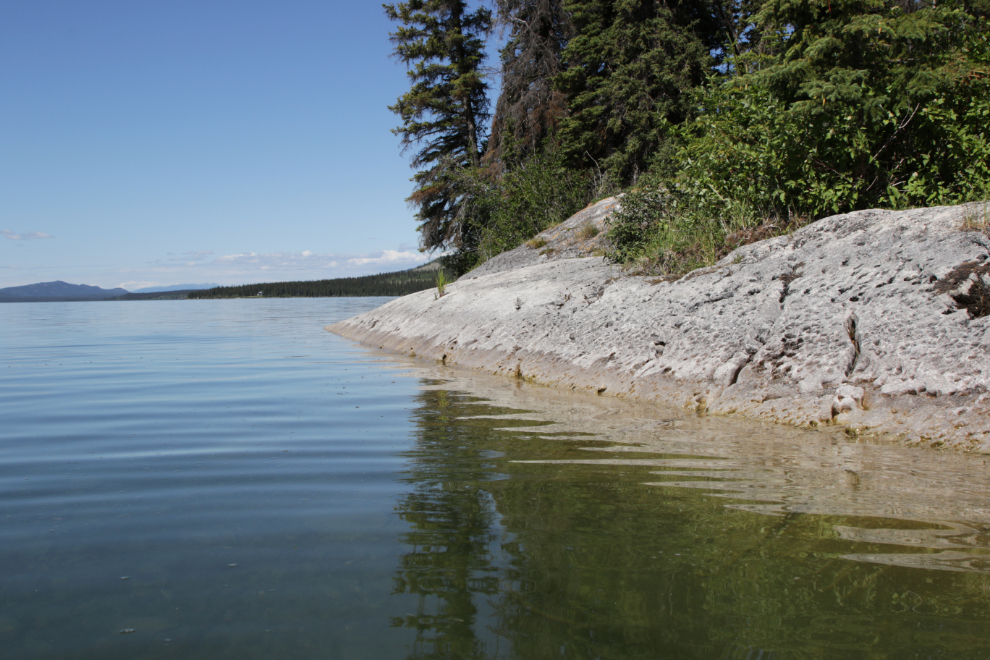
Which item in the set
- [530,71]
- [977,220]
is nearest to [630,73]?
[530,71]

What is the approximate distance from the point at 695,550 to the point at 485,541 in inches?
33.3

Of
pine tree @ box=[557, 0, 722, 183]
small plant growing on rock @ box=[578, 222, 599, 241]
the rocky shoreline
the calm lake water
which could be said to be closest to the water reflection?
the calm lake water

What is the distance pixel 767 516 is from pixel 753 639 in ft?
3.68

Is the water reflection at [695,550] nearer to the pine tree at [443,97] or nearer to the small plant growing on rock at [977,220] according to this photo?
the small plant growing on rock at [977,220]

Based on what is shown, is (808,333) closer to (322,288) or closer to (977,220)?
(977,220)

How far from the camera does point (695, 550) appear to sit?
260 centimetres

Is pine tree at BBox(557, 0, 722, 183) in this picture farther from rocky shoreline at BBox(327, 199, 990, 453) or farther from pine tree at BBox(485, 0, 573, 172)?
rocky shoreline at BBox(327, 199, 990, 453)

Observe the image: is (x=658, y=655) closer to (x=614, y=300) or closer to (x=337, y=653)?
(x=337, y=653)

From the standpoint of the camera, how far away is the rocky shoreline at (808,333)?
4.59 m

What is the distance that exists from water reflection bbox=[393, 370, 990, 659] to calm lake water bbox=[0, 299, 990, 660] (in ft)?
0.04

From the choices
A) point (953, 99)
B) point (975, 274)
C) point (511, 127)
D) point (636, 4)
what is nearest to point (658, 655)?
point (975, 274)

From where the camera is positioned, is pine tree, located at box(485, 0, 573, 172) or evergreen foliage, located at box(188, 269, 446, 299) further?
evergreen foliage, located at box(188, 269, 446, 299)

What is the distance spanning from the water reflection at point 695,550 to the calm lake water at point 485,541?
1cm

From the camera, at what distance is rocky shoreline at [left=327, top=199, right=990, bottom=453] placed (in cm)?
459
